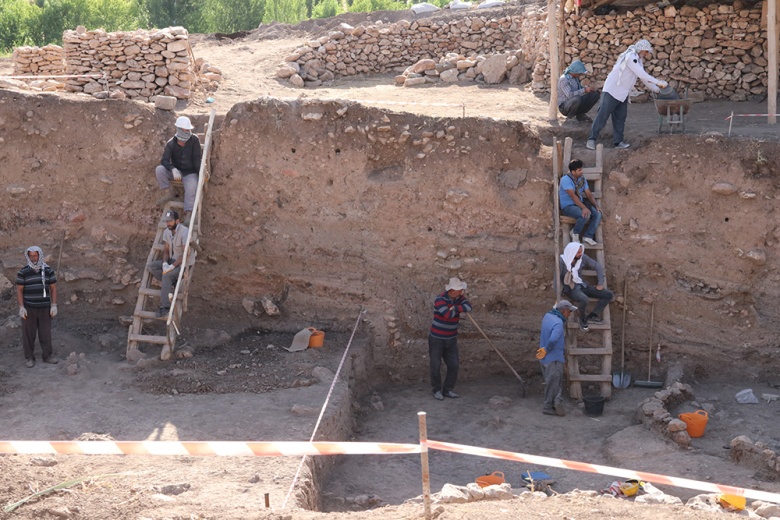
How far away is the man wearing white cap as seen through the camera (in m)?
11.9

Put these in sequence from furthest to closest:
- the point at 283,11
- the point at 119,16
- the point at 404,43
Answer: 1. the point at 283,11
2. the point at 119,16
3. the point at 404,43

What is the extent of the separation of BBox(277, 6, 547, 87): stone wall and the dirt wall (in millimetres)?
7125

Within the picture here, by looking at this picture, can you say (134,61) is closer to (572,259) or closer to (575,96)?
(575,96)

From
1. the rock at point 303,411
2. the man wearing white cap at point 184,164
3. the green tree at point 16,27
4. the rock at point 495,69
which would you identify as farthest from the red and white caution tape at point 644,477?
the green tree at point 16,27

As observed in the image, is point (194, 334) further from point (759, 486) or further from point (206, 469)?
point (759, 486)

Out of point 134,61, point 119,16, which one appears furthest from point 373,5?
point 134,61

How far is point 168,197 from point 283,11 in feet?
86.9

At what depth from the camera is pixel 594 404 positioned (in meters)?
10.7

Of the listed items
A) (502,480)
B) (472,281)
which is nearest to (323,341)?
(472,281)

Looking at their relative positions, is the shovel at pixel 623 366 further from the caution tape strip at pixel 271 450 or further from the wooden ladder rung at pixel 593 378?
the caution tape strip at pixel 271 450

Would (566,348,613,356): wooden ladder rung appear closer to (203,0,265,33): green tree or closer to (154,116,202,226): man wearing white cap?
(154,116,202,226): man wearing white cap

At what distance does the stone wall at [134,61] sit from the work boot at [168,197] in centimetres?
346

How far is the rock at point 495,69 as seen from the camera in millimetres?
17266

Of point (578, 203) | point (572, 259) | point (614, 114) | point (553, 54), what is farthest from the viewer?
point (553, 54)
